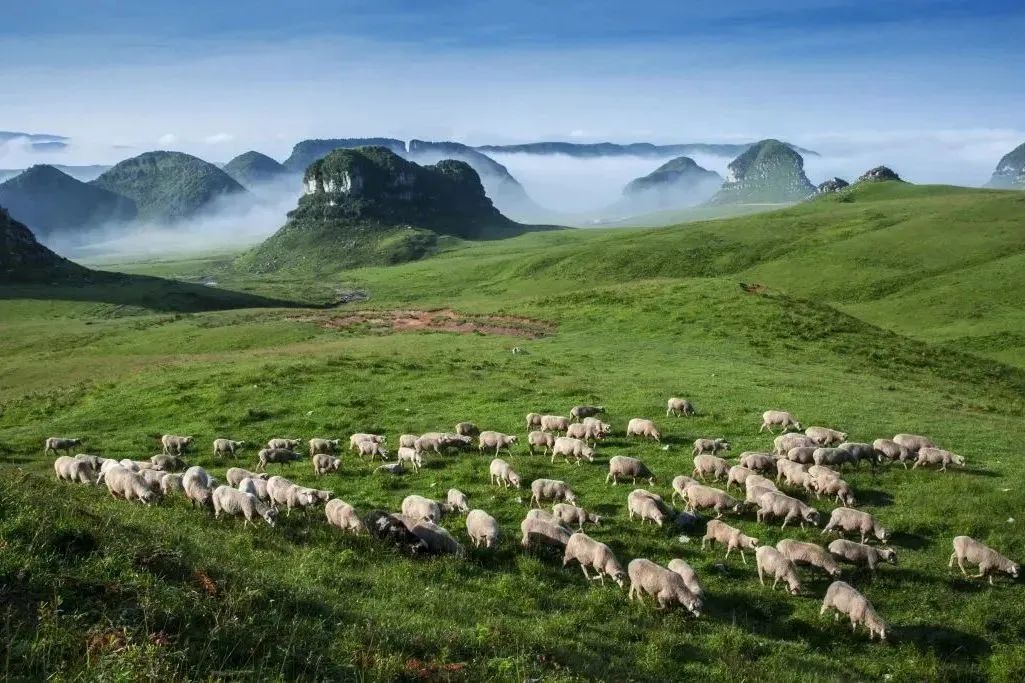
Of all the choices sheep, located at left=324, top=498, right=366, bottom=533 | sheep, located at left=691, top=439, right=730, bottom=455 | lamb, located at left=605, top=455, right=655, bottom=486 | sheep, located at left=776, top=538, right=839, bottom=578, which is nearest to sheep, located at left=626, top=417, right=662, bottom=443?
sheep, located at left=691, top=439, right=730, bottom=455

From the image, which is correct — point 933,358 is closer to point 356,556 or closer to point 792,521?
point 792,521

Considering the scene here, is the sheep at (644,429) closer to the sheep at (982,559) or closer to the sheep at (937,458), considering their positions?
the sheep at (937,458)

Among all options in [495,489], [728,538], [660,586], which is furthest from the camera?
[495,489]

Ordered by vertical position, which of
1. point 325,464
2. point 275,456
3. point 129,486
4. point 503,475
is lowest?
point 275,456

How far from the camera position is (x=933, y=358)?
155 ft

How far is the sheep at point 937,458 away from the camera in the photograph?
22.2m

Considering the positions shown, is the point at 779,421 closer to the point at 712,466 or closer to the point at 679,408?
the point at 679,408

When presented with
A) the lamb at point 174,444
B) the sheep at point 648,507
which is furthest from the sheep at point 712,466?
the lamb at point 174,444

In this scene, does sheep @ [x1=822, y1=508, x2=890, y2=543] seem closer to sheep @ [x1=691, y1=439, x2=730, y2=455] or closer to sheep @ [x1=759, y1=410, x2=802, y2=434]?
sheep @ [x1=691, y1=439, x2=730, y2=455]

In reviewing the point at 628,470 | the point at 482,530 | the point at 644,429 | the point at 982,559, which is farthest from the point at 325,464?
the point at 982,559

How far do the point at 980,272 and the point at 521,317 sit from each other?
199ft

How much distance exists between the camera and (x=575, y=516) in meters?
17.7

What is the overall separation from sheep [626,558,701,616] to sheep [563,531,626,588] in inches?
18.3

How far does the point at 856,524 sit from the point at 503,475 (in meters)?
10.3
